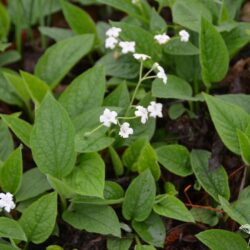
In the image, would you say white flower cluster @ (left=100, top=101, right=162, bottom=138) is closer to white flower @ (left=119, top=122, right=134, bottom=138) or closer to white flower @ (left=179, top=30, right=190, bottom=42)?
white flower @ (left=119, top=122, right=134, bottom=138)

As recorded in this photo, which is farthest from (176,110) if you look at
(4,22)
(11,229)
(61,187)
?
(4,22)

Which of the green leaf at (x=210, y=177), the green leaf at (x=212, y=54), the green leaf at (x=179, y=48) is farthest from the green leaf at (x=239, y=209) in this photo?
the green leaf at (x=179, y=48)

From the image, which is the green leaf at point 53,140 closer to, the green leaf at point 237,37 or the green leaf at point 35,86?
the green leaf at point 35,86

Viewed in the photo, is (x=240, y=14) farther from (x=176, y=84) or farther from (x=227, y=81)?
(x=176, y=84)

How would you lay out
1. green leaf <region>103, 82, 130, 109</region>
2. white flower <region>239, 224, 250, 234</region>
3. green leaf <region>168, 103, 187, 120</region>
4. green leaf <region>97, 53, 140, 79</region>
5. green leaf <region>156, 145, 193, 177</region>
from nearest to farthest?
white flower <region>239, 224, 250, 234</region>
green leaf <region>156, 145, 193, 177</region>
green leaf <region>103, 82, 130, 109</region>
green leaf <region>168, 103, 187, 120</region>
green leaf <region>97, 53, 140, 79</region>

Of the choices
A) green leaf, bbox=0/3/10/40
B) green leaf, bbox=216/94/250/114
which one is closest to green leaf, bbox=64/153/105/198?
green leaf, bbox=216/94/250/114

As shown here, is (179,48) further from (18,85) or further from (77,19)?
(18,85)
